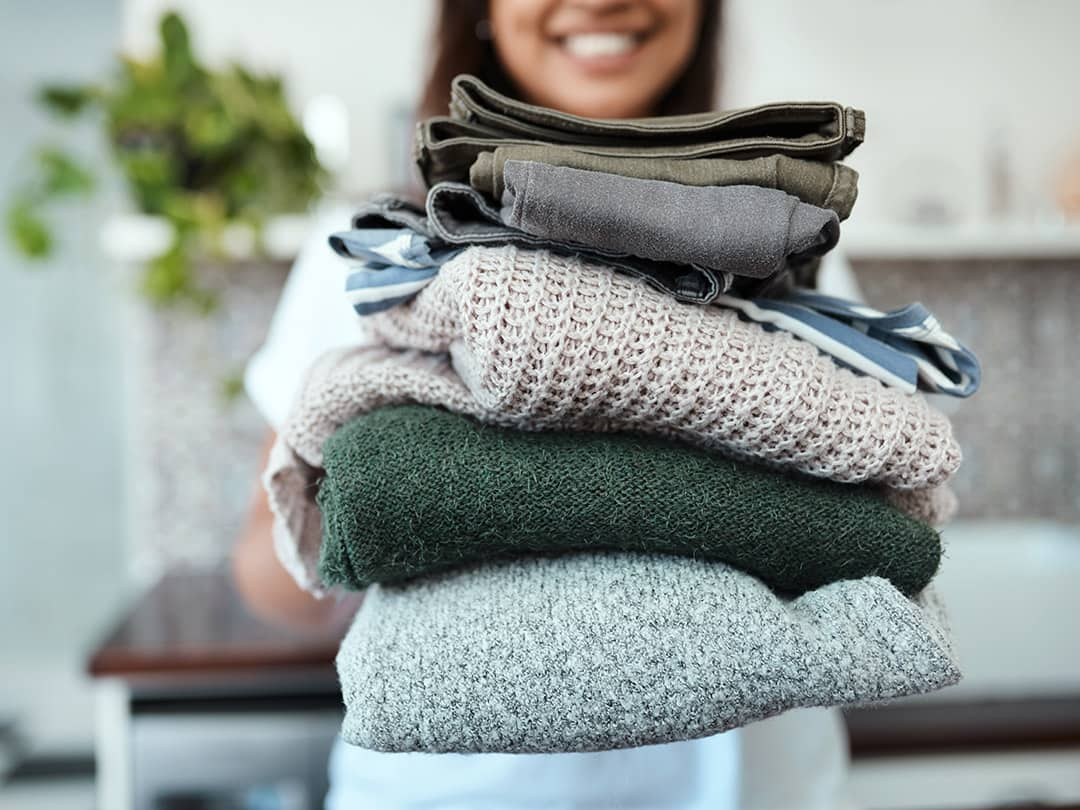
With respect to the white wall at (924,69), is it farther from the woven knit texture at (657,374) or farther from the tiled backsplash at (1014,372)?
the woven knit texture at (657,374)

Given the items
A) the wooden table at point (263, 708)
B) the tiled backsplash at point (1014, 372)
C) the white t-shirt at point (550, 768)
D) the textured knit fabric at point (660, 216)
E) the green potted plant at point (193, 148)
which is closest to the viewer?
the textured knit fabric at point (660, 216)

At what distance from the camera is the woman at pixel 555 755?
0.50 m

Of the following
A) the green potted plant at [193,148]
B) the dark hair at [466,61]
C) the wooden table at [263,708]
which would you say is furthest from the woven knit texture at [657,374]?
the green potted plant at [193,148]

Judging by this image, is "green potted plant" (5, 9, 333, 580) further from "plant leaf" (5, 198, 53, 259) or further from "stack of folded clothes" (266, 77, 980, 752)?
"stack of folded clothes" (266, 77, 980, 752)

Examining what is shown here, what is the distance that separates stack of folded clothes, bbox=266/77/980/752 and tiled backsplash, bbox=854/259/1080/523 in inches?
46.0

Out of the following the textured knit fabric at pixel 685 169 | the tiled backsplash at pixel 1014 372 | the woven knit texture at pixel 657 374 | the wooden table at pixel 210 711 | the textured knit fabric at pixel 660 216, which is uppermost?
the textured knit fabric at pixel 685 169

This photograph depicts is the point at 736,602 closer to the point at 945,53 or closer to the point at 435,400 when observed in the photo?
the point at 435,400

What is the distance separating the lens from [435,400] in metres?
0.35

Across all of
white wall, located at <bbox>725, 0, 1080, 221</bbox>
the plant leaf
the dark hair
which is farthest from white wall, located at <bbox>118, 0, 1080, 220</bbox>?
the dark hair

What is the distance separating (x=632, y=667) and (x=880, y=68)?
130 cm

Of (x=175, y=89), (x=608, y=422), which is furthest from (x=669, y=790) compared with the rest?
(x=175, y=89)

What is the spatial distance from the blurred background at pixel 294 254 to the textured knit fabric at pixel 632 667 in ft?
2.22

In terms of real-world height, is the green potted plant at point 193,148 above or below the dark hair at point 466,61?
below

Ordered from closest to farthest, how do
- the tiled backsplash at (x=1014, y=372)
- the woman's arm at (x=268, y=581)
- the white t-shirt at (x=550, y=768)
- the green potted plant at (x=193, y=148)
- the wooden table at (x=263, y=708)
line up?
1. the white t-shirt at (x=550, y=768)
2. the woman's arm at (x=268, y=581)
3. the wooden table at (x=263, y=708)
4. the green potted plant at (x=193, y=148)
5. the tiled backsplash at (x=1014, y=372)
